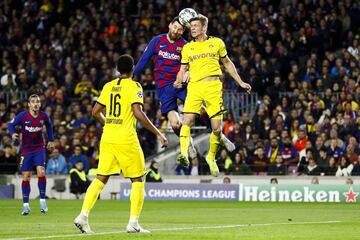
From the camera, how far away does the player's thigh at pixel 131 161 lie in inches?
576

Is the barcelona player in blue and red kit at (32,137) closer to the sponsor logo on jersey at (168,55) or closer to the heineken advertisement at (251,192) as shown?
the sponsor logo on jersey at (168,55)

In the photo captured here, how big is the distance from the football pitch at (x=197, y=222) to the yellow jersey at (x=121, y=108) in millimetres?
1407

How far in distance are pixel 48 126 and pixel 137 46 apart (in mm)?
15056

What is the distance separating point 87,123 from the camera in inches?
1379

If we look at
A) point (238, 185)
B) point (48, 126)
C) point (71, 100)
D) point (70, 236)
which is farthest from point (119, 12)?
point (70, 236)

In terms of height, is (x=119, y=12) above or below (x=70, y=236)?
above

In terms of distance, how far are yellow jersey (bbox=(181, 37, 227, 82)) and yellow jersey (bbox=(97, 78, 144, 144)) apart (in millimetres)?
3745

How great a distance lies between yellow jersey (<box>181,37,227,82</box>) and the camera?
18203 mm

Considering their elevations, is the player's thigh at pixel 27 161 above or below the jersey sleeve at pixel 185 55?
below

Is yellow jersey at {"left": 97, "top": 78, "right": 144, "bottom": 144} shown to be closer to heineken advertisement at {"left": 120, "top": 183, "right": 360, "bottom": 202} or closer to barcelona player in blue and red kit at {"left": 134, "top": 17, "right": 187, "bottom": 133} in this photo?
barcelona player in blue and red kit at {"left": 134, "top": 17, "right": 187, "bottom": 133}

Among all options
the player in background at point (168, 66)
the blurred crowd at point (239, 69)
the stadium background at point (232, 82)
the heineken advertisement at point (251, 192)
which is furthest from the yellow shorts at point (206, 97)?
the blurred crowd at point (239, 69)

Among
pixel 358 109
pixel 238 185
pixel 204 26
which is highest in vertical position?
pixel 204 26

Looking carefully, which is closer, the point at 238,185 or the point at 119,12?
the point at 238,185

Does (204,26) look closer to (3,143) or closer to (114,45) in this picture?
(3,143)
